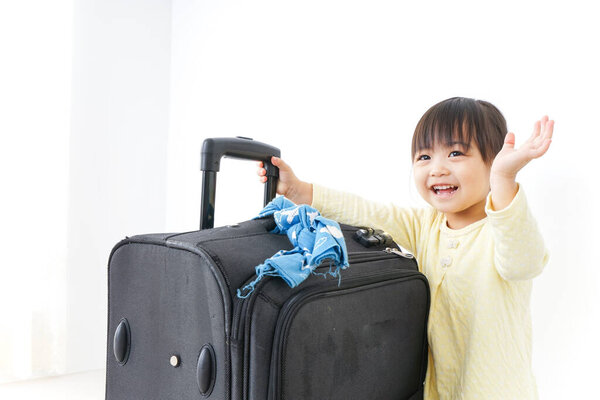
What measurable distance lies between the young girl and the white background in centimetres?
16

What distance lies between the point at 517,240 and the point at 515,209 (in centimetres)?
5

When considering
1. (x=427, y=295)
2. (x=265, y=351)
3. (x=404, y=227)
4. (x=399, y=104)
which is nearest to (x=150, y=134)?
(x=399, y=104)

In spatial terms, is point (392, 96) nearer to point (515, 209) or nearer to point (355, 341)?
point (515, 209)

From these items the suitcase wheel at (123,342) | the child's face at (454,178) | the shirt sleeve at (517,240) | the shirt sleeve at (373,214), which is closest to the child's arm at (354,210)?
the shirt sleeve at (373,214)

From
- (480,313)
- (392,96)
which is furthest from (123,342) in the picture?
(392,96)

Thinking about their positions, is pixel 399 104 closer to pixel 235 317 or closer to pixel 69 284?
pixel 235 317

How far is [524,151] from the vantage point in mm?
636

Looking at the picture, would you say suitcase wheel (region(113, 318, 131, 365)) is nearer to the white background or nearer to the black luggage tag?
the black luggage tag

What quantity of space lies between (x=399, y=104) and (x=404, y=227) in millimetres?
338

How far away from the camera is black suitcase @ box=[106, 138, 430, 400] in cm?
55

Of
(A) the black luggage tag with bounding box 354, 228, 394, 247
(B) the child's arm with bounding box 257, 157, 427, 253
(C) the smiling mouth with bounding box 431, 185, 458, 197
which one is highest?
(C) the smiling mouth with bounding box 431, 185, 458, 197

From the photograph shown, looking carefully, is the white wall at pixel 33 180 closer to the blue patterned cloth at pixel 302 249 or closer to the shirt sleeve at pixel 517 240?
the blue patterned cloth at pixel 302 249

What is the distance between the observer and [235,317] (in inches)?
21.5

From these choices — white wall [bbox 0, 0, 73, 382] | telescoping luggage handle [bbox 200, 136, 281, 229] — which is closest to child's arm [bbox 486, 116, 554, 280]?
telescoping luggage handle [bbox 200, 136, 281, 229]
